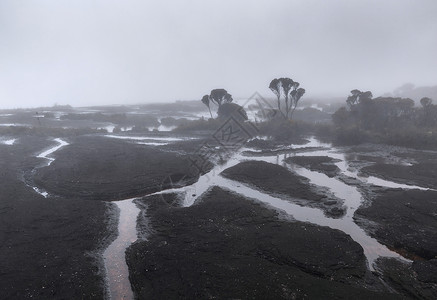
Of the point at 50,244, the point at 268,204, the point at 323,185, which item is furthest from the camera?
the point at 323,185

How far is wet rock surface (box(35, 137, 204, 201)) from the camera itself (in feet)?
93.7

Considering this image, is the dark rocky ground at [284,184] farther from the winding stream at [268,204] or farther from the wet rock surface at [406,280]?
the wet rock surface at [406,280]

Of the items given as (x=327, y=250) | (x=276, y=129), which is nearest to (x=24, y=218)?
(x=327, y=250)

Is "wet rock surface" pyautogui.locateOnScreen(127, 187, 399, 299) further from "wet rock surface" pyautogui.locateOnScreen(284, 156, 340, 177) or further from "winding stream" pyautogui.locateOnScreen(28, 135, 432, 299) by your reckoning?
"wet rock surface" pyautogui.locateOnScreen(284, 156, 340, 177)

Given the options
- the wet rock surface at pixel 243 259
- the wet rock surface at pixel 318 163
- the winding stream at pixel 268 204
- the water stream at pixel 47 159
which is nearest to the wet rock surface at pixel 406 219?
the winding stream at pixel 268 204

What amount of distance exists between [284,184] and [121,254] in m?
17.8

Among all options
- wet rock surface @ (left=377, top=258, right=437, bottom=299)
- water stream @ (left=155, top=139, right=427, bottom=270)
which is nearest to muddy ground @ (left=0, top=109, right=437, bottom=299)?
wet rock surface @ (left=377, top=258, right=437, bottom=299)

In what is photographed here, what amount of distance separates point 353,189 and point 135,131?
176 ft

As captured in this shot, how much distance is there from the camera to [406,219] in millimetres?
21297

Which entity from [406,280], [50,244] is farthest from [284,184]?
[50,244]

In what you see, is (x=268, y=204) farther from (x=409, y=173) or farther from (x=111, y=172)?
(x=111, y=172)

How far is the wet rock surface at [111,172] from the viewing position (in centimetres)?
2855

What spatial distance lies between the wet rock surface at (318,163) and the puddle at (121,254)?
2223 cm

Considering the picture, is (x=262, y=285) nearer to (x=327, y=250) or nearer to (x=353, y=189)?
(x=327, y=250)
